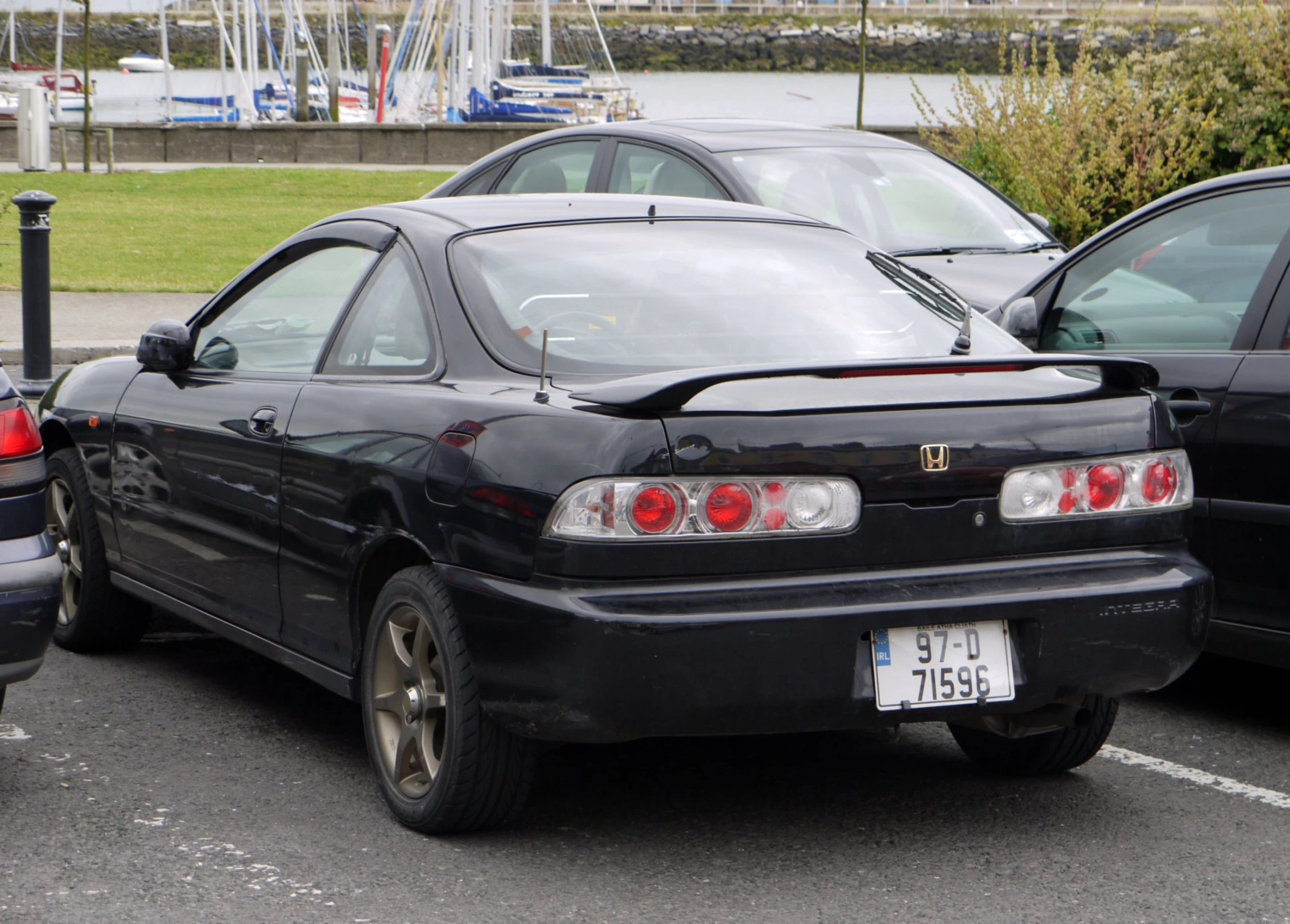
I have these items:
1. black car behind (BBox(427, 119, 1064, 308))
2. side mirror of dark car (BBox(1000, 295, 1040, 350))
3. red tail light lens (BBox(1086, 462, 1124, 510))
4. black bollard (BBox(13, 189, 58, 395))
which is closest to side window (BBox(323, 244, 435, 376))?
red tail light lens (BBox(1086, 462, 1124, 510))

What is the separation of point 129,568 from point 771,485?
2.64 meters

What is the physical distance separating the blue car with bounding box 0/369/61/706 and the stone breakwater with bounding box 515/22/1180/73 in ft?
340

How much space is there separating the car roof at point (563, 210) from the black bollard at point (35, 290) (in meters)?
4.52

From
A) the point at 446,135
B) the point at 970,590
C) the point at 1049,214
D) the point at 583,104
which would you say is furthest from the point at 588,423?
the point at 583,104

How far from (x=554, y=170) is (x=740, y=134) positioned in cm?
107

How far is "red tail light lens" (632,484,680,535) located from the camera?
3645 mm

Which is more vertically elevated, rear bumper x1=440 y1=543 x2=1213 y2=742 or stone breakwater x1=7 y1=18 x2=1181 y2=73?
stone breakwater x1=7 y1=18 x2=1181 y2=73

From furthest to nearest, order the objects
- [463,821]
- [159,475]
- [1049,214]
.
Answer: [1049,214] < [159,475] < [463,821]

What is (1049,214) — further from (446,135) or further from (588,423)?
(446,135)

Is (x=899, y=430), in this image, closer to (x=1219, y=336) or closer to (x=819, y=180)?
(x=1219, y=336)

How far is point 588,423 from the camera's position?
3732 mm

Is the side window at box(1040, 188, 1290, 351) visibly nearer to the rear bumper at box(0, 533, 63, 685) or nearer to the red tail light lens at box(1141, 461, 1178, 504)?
the red tail light lens at box(1141, 461, 1178, 504)

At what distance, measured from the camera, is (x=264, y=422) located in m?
4.72

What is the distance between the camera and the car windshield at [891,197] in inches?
335
